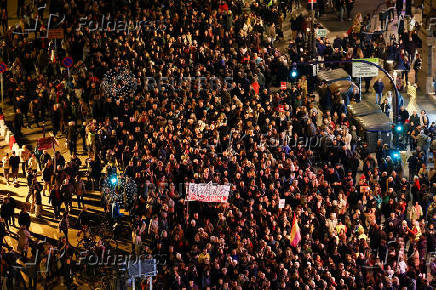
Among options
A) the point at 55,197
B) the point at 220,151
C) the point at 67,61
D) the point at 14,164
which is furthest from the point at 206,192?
the point at 67,61

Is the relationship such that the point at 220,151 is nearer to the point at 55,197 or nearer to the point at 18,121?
the point at 55,197

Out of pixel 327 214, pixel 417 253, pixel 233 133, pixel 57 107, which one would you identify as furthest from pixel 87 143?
pixel 417 253

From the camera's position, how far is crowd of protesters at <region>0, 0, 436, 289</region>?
39.3 metres

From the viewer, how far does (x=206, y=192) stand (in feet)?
131

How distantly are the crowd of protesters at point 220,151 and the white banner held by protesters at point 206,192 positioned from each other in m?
0.58

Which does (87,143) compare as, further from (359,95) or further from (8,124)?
(359,95)

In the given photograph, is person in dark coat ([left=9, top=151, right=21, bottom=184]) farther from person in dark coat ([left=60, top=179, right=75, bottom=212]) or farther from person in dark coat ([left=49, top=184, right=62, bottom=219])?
person in dark coat ([left=60, top=179, right=75, bottom=212])

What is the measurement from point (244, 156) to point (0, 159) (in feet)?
35.8

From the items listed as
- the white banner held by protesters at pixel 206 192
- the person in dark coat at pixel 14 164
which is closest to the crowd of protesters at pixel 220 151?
the person in dark coat at pixel 14 164

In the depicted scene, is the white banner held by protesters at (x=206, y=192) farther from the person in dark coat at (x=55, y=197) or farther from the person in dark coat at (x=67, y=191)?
the person in dark coat at (x=55, y=197)

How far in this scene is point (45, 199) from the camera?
43.9 meters

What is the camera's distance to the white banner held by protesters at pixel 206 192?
131 ft

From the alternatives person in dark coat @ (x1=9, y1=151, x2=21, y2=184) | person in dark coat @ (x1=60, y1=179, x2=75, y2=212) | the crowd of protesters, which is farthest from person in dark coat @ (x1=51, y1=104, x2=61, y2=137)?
person in dark coat @ (x1=60, y1=179, x2=75, y2=212)

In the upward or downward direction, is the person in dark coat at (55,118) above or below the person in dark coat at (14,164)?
above
